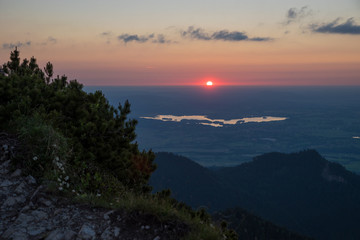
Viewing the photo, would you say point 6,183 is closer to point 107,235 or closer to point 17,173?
point 17,173

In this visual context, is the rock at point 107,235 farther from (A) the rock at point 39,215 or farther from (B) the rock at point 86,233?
(A) the rock at point 39,215

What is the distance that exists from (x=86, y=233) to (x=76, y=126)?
623 cm

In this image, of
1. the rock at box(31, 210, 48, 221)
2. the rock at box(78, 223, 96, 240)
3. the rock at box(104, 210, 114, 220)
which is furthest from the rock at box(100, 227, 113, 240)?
the rock at box(31, 210, 48, 221)

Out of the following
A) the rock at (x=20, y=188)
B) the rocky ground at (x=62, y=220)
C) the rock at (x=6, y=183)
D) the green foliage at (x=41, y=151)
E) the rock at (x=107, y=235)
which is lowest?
the rock at (x=107, y=235)

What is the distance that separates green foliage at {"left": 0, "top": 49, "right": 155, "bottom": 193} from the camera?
27.6ft

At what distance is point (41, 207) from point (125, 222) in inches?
78.1

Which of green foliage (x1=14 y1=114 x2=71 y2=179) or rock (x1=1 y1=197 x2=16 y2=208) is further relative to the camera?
green foliage (x1=14 y1=114 x2=71 y2=179)

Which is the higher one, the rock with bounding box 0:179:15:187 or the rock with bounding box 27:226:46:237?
the rock with bounding box 0:179:15:187

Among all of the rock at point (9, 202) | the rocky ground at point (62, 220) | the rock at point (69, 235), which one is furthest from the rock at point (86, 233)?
the rock at point (9, 202)

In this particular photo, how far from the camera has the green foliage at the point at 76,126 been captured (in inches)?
331

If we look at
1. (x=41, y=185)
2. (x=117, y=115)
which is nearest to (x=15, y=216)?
(x=41, y=185)

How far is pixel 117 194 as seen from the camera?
848 cm

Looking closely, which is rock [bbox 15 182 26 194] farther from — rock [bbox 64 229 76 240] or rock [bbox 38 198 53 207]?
rock [bbox 64 229 76 240]

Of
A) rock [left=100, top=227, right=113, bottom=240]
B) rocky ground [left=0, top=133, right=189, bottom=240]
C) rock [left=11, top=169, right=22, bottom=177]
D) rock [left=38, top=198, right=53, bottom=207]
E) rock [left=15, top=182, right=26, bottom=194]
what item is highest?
rock [left=11, top=169, right=22, bottom=177]
